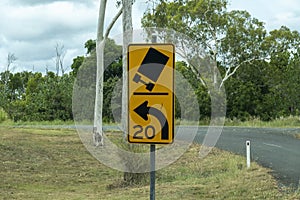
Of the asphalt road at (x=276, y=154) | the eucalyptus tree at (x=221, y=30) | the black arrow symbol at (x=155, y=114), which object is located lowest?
the asphalt road at (x=276, y=154)

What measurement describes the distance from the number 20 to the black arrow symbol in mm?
106

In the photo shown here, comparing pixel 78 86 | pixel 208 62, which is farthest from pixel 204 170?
pixel 208 62

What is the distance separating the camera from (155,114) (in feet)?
18.0

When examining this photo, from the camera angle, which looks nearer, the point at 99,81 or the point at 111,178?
the point at 111,178

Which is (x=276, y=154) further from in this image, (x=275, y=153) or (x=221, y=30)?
(x=221, y=30)

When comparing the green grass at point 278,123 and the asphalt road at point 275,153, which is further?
the green grass at point 278,123

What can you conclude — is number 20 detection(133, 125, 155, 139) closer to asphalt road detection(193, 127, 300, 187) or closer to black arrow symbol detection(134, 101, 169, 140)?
black arrow symbol detection(134, 101, 169, 140)

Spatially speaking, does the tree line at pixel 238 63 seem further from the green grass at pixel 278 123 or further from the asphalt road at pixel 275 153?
the asphalt road at pixel 275 153

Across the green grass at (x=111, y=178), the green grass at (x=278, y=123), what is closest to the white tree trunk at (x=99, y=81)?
the green grass at (x=111, y=178)

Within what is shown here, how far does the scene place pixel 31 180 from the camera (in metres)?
13.4

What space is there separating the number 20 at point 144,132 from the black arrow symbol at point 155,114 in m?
0.11

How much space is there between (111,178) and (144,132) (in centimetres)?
849

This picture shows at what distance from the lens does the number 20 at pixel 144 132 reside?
550 centimetres

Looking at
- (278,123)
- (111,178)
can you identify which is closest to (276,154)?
(111,178)
